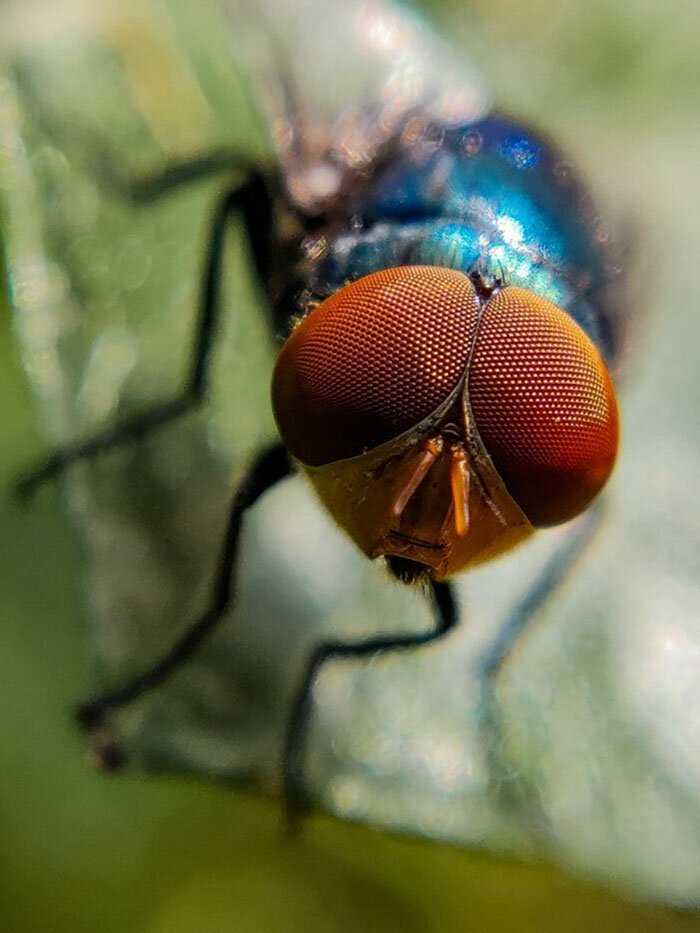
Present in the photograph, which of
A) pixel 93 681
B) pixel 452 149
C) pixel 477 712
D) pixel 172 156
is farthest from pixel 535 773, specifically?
pixel 172 156

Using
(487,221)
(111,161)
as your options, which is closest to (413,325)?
(487,221)

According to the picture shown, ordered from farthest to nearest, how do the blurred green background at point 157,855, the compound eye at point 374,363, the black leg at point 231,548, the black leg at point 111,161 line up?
the black leg at point 111,161 → the black leg at point 231,548 → the blurred green background at point 157,855 → the compound eye at point 374,363

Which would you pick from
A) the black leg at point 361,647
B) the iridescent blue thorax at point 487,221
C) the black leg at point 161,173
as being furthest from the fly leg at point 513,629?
the black leg at point 161,173

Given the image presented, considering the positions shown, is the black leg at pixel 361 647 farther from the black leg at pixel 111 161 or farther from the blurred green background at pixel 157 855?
the black leg at pixel 111 161

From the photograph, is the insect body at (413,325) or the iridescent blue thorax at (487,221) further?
the iridescent blue thorax at (487,221)

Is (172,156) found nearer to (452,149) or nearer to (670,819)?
(452,149)

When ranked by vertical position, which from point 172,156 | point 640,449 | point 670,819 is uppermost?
point 172,156

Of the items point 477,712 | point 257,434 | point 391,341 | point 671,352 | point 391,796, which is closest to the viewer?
point 391,341

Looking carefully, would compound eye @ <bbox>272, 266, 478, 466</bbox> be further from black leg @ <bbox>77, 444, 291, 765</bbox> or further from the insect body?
black leg @ <bbox>77, 444, 291, 765</bbox>
